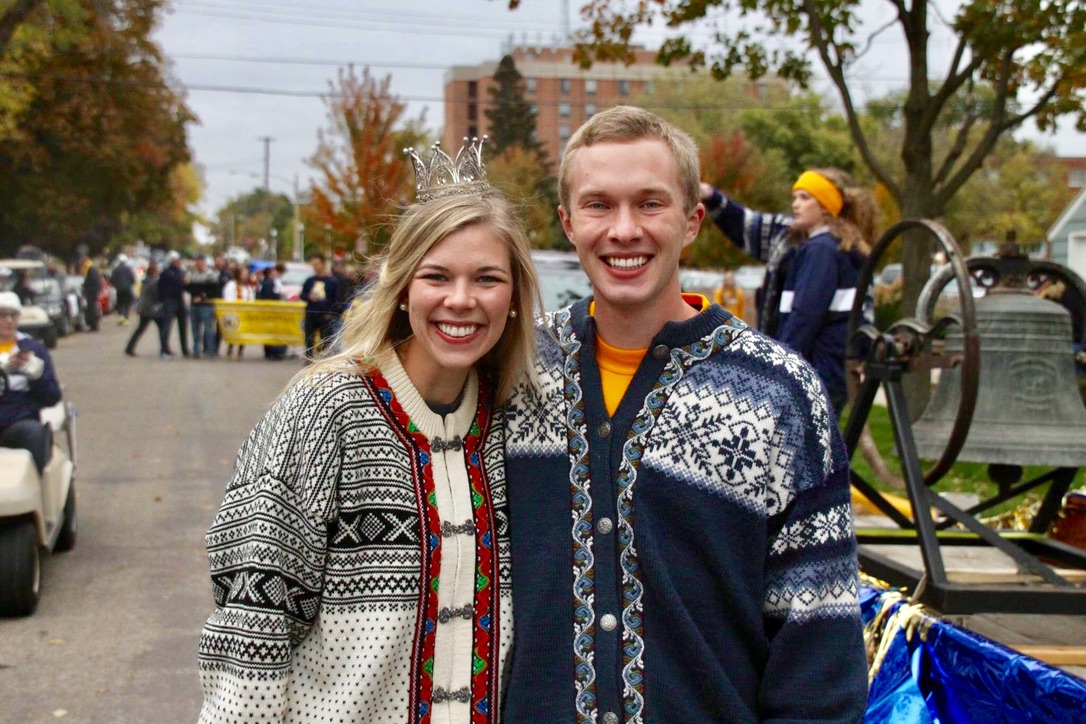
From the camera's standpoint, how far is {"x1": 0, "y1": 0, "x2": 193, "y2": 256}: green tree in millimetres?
33656

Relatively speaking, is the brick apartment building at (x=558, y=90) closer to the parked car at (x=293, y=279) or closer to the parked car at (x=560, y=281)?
the parked car at (x=293, y=279)

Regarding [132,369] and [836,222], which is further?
[132,369]

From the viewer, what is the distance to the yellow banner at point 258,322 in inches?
851

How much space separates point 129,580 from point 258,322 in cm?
1551

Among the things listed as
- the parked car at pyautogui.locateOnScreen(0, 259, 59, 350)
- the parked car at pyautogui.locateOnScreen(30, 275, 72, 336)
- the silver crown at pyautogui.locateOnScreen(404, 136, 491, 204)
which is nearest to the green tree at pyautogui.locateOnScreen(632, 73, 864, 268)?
the parked car at pyautogui.locateOnScreen(30, 275, 72, 336)

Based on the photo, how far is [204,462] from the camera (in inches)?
423

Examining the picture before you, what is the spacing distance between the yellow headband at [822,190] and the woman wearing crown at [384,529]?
13.7 feet

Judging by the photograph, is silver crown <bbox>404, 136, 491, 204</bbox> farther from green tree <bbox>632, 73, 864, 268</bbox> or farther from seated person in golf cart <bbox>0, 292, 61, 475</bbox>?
green tree <bbox>632, 73, 864, 268</bbox>

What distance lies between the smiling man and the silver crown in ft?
0.81

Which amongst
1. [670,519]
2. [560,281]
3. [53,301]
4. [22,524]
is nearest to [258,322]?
[53,301]

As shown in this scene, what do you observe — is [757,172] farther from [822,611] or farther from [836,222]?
[822,611]

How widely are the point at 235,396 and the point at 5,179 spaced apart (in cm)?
2809

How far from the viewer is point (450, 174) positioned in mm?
2418

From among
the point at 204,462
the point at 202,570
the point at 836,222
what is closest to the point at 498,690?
the point at 836,222
